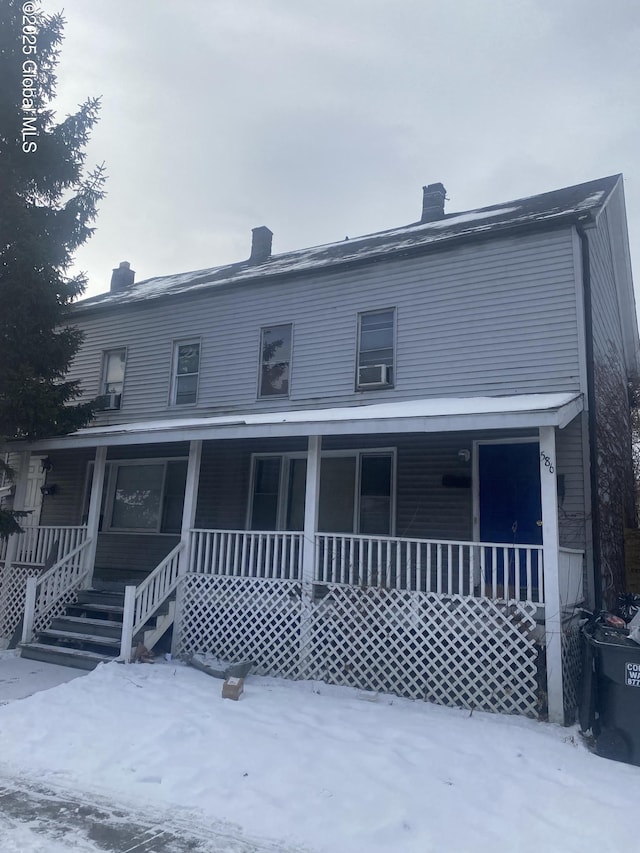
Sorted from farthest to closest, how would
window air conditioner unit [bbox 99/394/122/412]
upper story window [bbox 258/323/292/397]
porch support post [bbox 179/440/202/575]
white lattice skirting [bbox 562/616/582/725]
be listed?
window air conditioner unit [bbox 99/394/122/412]
upper story window [bbox 258/323/292/397]
porch support post [bbox 179/440/202/575]
white lattice skirting [bbox 562/616/582/725]

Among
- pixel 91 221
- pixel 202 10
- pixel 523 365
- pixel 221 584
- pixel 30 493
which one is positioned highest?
pixel 202 10

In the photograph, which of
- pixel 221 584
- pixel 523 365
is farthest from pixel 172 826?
pixel 523 365

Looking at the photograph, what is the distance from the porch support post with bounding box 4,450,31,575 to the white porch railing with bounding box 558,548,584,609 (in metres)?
A: 8.66

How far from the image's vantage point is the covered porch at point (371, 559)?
676 cm

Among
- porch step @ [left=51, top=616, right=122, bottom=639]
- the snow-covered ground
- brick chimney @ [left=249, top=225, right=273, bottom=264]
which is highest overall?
brick chimney @ [left=249, top=225, right=273, bottom=264]

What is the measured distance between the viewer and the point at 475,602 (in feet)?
22.8

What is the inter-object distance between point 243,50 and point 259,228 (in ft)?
14.4

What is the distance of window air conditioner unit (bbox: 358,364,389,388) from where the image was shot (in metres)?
10.1

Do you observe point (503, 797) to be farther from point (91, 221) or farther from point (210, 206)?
point (210, 206)

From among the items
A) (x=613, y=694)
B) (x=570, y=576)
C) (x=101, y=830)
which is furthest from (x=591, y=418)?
(x=101, y=830)

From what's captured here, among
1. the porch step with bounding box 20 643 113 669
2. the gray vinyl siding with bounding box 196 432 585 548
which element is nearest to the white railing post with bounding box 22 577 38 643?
the porch step with bounding box 20 643 113 669

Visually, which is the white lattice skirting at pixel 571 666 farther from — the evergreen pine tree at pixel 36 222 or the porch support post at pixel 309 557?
the evergreen pine tree at pixel 36 222

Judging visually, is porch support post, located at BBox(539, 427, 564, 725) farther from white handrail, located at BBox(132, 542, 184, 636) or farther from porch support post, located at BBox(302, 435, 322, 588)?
white handrail, located at BBox(132, 542, 184, 636)

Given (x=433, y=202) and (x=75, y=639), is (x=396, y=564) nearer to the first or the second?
(x=75, y=639)
